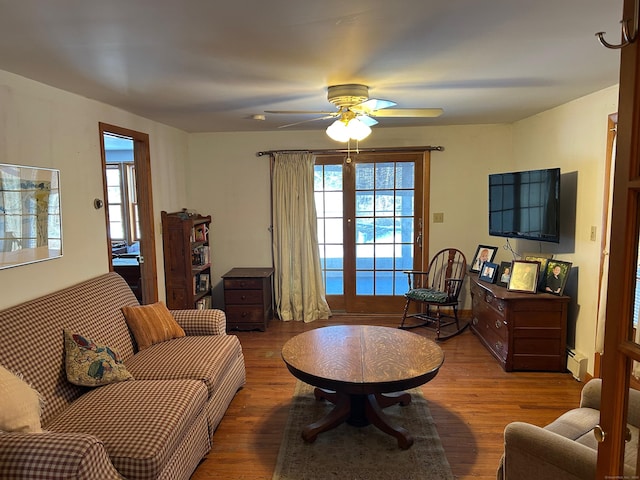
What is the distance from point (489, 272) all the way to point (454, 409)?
165 cm

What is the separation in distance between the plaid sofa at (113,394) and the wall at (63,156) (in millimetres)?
131

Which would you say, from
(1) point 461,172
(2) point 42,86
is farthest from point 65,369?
(1) point 461,172

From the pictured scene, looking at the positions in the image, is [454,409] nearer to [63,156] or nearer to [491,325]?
[491,325]

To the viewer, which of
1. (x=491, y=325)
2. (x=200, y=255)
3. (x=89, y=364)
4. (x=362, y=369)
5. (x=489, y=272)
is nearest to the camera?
(x=89, y=364)

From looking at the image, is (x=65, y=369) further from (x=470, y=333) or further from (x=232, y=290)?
(x=470, y=333)

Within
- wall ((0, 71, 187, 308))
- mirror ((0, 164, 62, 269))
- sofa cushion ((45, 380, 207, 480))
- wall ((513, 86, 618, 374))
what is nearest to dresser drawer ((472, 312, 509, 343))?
wall ((513, 86, 618, 374))

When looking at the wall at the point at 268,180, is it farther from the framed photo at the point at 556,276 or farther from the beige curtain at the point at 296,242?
the framed photo at the point at 556,276

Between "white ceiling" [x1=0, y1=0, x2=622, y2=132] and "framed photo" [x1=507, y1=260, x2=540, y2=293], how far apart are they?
141cm

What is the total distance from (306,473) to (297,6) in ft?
7.49

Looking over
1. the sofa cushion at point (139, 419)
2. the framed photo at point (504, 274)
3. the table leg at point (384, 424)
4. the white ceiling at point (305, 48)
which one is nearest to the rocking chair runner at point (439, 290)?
the framed photo at point (504, 274)

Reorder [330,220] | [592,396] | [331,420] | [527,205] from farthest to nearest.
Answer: [330,220]
[527,205]
[331,420]
[592,396]

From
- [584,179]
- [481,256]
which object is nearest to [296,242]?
[481,256]

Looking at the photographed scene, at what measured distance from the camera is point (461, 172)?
16.0ft

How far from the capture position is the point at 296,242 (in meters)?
5.01
